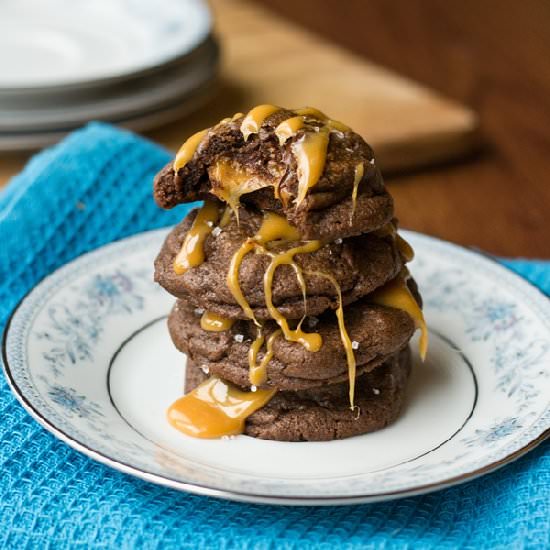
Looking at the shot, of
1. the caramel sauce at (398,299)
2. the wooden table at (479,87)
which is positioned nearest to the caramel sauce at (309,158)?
the caramel sauce at (398,299)

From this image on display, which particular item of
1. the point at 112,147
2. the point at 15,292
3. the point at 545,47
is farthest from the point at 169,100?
the point at 545,47

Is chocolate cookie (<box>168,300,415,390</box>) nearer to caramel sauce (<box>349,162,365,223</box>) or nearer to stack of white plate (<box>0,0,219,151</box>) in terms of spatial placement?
caramel sauce (<box>349,162,365,223</box>)

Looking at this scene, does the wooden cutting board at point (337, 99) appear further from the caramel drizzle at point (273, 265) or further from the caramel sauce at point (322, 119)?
the caramel drizzle at point (273, 265)

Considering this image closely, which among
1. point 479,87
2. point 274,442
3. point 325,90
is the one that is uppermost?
point 274,442

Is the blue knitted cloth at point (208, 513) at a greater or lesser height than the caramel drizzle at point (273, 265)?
lesser

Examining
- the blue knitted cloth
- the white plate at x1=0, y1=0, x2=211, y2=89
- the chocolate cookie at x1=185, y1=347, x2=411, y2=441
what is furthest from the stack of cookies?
the white plate at x1=0, y1=0, x2=211, y2=89

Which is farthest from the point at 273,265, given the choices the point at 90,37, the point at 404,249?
the point at 90,37

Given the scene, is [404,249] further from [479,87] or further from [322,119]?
[479,87]
